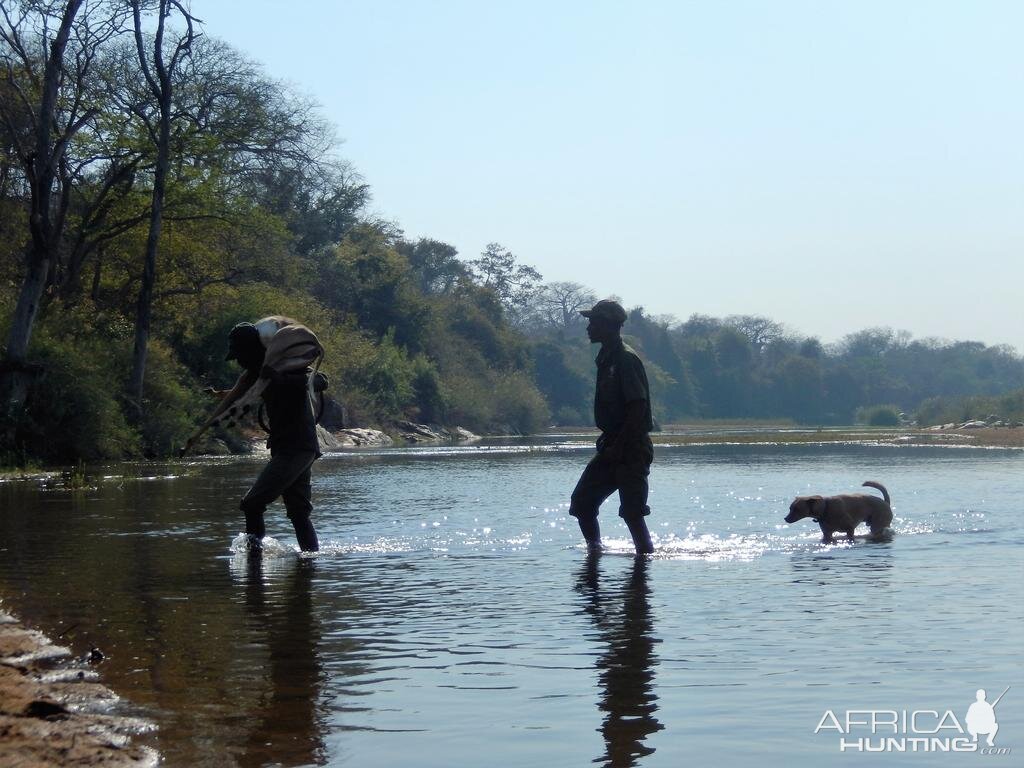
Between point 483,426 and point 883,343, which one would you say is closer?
point 483,426

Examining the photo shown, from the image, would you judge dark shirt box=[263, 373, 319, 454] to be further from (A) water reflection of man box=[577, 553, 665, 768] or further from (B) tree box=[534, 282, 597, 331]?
(B) tree box=[534, 282, 597, 331]

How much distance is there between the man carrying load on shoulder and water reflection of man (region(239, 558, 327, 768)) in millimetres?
1005

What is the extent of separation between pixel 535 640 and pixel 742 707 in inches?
64.7

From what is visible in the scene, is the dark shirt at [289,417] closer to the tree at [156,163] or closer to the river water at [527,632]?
the river water at [527,632]

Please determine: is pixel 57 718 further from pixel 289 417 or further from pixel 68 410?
pixel 68 410

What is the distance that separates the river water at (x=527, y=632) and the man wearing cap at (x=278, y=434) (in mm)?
412

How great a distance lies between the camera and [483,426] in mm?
69188

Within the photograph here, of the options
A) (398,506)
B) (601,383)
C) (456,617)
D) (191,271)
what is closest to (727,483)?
(398,506)

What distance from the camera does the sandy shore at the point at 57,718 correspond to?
425cm

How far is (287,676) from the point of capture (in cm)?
575

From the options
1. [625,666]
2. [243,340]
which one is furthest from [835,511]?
[625,666]

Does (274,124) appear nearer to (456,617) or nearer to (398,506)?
(398,506)

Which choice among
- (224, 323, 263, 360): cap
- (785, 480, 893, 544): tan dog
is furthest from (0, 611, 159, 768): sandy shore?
(785, 480, 893, 544): tan dog

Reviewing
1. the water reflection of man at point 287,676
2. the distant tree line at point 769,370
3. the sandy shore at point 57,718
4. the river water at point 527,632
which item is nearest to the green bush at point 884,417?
the distant tree line at point 769,370
